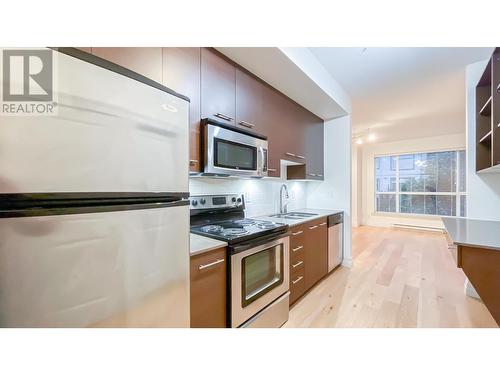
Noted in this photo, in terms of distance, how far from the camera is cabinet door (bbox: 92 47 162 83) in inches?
41.2

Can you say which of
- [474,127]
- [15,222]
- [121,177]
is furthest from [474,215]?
[15,222]

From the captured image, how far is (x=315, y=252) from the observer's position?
96.3 inches

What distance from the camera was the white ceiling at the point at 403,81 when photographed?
6.84 feet

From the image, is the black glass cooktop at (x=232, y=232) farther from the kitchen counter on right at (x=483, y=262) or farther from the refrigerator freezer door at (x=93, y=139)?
the kitchen counter on right at (x=483, y=262)

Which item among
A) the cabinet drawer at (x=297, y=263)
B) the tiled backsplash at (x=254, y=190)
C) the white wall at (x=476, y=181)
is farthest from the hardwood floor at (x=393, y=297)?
the tiled backsplash at (x=254, y=190)

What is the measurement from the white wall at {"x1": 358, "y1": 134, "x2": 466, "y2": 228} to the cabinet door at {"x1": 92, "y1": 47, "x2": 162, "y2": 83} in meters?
6.38

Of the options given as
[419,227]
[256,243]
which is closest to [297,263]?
[256,243]

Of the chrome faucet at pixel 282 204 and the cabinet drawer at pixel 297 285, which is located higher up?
Answer: the chrome faucet at pixel 282 204

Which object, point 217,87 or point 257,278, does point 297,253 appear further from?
point 217,87

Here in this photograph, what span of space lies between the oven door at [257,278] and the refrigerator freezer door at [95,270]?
457 mm

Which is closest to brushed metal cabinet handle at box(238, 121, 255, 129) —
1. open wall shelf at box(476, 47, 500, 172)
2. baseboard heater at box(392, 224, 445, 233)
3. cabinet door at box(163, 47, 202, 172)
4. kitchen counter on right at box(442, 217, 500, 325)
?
cabinet door at box(163, 47, 202, 172)

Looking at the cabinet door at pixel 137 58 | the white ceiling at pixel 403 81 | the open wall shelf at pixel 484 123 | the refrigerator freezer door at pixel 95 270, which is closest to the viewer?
the refrigerator freezer door at pixel 95 270
